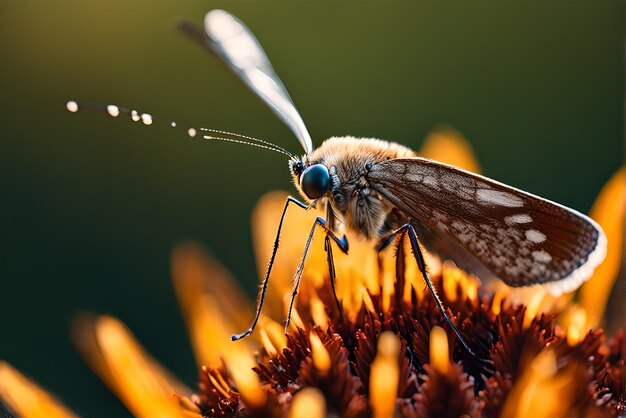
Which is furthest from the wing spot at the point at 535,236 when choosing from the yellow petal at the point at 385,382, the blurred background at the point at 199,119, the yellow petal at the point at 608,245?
the blurred background at the point at 199,119

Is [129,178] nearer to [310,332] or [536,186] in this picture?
[536,186]

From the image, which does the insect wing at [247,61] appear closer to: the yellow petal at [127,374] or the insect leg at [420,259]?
the insect leg at [420,259]

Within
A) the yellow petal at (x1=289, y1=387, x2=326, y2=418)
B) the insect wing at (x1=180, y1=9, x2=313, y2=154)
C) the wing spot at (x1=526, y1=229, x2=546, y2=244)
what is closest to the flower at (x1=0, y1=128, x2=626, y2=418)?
the yellow petal at (x1=289, y1=387, x2=326, y2=418)

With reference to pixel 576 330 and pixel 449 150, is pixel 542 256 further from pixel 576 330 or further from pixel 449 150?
pixel 449 150

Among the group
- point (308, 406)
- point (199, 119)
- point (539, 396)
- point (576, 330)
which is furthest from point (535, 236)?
point (199, 119)

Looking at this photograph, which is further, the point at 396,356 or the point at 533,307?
the point at 533,307

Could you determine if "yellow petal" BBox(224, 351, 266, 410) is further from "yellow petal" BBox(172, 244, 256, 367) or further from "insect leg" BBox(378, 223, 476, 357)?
"yellow petal" BBox(172, 244, 256, 367)
